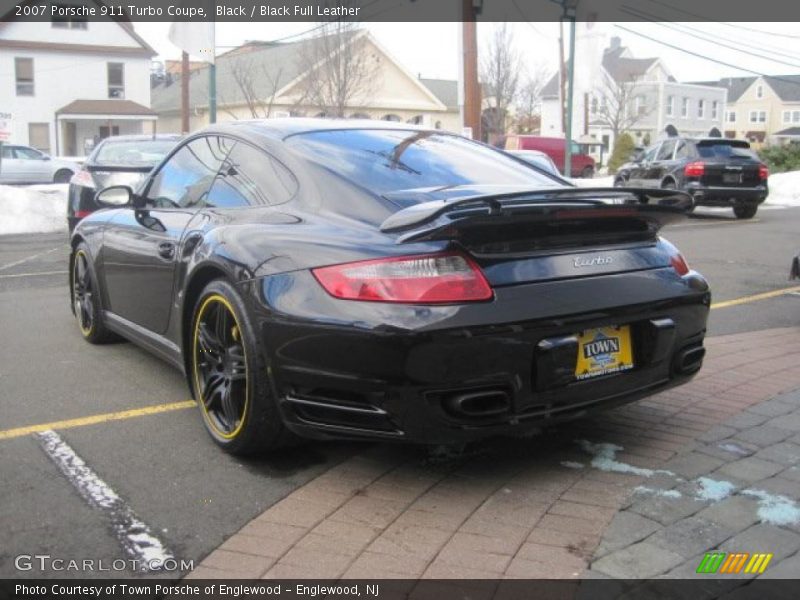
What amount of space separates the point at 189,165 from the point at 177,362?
1147mm

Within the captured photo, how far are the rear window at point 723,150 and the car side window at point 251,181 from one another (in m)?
13.9

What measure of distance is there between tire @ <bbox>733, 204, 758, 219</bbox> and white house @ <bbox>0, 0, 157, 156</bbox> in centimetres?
3360

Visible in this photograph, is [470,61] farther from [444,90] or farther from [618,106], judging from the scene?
[618,106]

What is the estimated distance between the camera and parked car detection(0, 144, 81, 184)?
86.6ft

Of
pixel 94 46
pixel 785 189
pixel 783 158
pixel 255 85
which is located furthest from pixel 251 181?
pixel 94 46

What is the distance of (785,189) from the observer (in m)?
23.9

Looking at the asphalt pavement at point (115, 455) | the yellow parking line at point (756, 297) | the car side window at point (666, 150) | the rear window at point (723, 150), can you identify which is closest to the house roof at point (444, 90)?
the car side window at point (666, 150)

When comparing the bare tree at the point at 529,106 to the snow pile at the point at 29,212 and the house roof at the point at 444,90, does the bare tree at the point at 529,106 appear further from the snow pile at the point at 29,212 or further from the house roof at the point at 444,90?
the snow pile at the point at 29,212

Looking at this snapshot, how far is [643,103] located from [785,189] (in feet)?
142

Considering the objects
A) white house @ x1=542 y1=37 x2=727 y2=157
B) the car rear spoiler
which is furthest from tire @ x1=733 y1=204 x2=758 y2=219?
white house @ x1=542 y1=37 x2=727 y2=157

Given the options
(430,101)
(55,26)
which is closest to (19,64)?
(55,26)

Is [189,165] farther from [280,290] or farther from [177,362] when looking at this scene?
[280,290]

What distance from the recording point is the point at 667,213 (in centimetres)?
347

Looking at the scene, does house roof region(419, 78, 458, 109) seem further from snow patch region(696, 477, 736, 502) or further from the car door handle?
snow patch region(696, 477, 736, 502)
